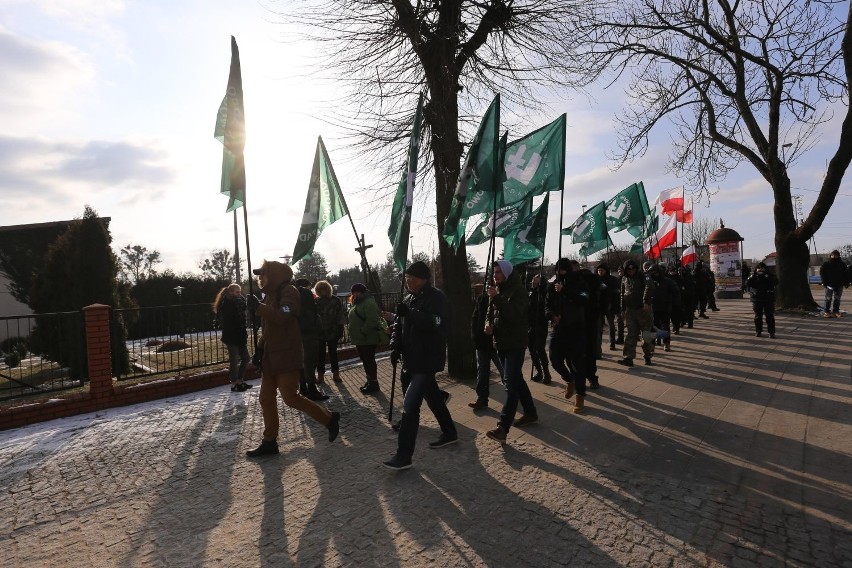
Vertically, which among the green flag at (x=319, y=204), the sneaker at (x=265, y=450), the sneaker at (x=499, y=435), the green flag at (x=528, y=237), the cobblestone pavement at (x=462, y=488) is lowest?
the cobblestone pavement at (x=462, y=488)

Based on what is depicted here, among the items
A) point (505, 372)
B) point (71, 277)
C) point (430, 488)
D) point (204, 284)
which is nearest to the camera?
point (430, 488)

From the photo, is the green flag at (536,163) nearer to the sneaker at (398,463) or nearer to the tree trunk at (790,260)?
the sneaker at (398,463)

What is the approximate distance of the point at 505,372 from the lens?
15.9 feet

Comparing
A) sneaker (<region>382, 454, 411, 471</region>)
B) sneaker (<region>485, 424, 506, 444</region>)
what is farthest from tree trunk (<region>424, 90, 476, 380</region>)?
sneaker (<region>382, 454, 411, 471</region>)

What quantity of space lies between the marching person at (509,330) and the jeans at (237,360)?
183 inches

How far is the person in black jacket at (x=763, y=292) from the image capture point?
10391 mm

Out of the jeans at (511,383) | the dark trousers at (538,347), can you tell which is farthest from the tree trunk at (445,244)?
the jeans at (511,383)

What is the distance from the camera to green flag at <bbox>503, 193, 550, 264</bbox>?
761 cm

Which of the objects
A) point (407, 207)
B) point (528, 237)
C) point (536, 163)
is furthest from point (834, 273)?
point (407, 207)

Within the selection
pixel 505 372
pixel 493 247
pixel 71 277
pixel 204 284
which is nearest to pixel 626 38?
pixel 493 247

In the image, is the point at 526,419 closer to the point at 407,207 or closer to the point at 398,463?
the point at 398,463

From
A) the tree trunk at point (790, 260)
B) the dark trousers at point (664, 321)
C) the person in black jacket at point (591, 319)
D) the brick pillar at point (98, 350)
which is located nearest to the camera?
the person in black jacket at point (591, 319)

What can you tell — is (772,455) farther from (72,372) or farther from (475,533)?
(72,372)

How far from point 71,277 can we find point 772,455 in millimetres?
15202
